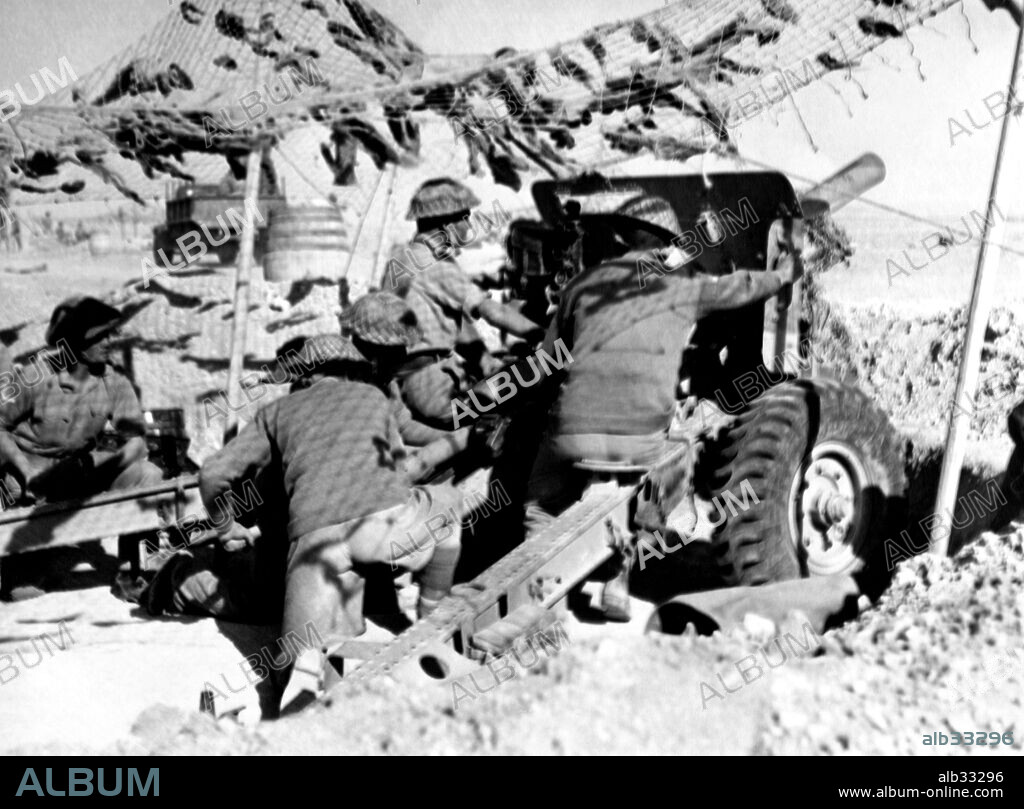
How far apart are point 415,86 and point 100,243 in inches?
328

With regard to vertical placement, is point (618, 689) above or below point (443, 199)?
below

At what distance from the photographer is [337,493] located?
4.49 metres

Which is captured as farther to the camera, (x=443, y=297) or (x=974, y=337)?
(x=443, y=297)

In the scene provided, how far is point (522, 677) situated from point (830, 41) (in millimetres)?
3320

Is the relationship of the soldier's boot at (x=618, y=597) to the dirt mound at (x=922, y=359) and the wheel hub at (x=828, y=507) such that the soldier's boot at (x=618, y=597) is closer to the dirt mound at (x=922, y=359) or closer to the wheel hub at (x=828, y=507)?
the wheel hub at (x=828, y=507)

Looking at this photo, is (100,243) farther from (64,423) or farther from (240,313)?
(64,423)

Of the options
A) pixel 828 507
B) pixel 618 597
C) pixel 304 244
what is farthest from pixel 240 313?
pixel 304 244

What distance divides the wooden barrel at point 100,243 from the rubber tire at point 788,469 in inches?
369

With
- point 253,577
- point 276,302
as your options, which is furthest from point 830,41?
point 276,302

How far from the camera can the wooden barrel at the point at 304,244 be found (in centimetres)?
1079

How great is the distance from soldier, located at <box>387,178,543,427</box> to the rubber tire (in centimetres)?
129

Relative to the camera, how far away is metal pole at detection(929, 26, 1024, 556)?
4277mm

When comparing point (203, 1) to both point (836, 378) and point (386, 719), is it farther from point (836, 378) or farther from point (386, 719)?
point (386, 719)

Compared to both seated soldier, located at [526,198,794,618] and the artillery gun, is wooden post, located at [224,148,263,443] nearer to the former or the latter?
the artillery gun
